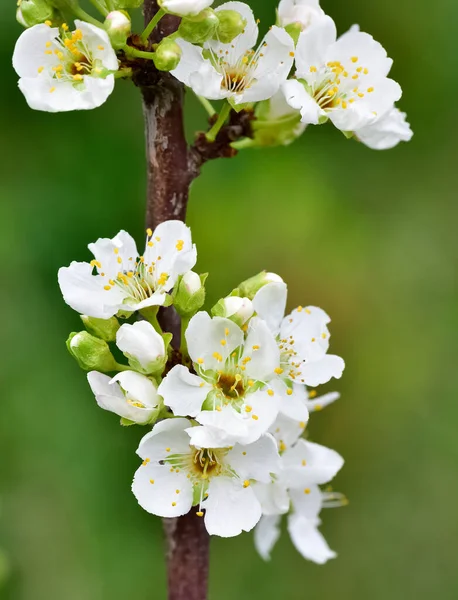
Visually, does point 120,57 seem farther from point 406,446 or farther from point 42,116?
point 406,446

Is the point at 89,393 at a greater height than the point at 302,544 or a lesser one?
Result: lesser

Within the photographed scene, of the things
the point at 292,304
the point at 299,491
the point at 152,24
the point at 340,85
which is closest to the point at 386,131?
the point at 340,85

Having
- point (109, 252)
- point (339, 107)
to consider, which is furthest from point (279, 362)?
point (339, 107)

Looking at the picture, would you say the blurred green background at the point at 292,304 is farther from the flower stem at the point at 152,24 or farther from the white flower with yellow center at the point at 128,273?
the flower stem at the point at 152,24

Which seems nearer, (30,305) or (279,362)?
(279,362)

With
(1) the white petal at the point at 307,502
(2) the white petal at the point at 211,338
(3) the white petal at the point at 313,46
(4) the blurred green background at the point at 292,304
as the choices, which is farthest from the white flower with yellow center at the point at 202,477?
(4) the blurred green background at the point at 292,304

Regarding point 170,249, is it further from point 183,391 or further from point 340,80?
point 340,80
